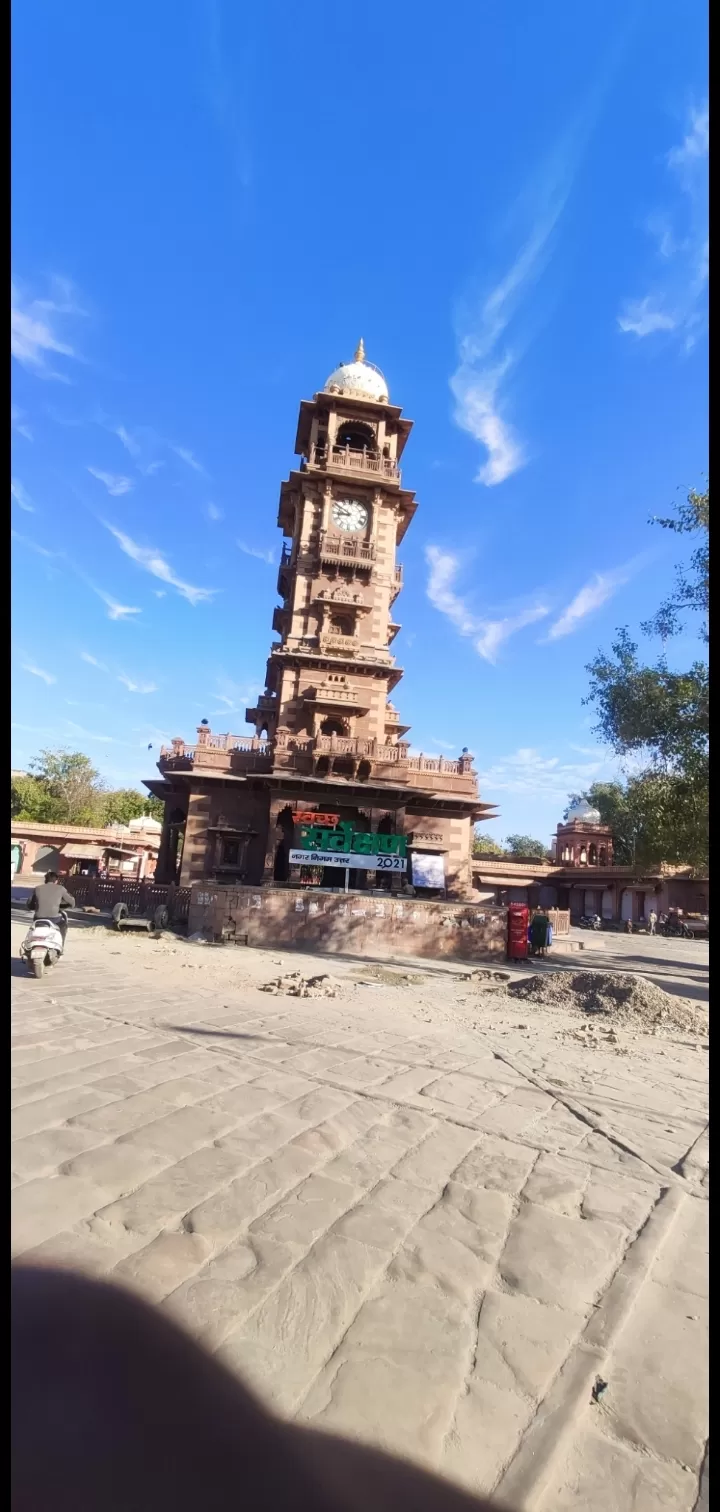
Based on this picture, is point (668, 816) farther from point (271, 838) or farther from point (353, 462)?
point (353, 462)

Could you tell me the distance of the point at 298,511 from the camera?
1121 inches

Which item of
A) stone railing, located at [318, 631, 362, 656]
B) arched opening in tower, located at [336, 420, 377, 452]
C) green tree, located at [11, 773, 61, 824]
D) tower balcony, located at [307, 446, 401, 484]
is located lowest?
green tree, located at [11, 773, 61, 824]

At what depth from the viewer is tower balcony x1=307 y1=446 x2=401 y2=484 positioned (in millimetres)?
27984

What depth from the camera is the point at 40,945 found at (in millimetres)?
8445

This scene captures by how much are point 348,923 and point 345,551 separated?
55.0 ft

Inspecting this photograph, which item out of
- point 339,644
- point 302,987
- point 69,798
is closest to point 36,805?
point 69,798

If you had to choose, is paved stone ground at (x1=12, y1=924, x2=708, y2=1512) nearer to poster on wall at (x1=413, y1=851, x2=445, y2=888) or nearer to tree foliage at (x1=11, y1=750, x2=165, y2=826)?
poster on wall at (x1=413, y1=851, x2=445, y2=888)

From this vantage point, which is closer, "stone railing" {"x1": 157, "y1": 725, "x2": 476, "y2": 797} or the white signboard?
the white signboard

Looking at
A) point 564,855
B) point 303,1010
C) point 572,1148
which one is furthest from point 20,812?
point 572,1148

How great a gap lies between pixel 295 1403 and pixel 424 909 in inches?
596

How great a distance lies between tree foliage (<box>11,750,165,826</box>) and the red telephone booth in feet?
121

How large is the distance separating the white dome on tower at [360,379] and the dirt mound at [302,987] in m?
28.1

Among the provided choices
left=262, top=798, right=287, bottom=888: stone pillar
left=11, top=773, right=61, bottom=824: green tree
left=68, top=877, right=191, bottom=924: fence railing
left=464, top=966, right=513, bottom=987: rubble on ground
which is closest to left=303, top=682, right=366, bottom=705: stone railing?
left=262, top=798, right=287, bottom=888: stone pillar

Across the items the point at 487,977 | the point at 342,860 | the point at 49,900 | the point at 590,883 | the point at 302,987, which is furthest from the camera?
the point at 590,883
